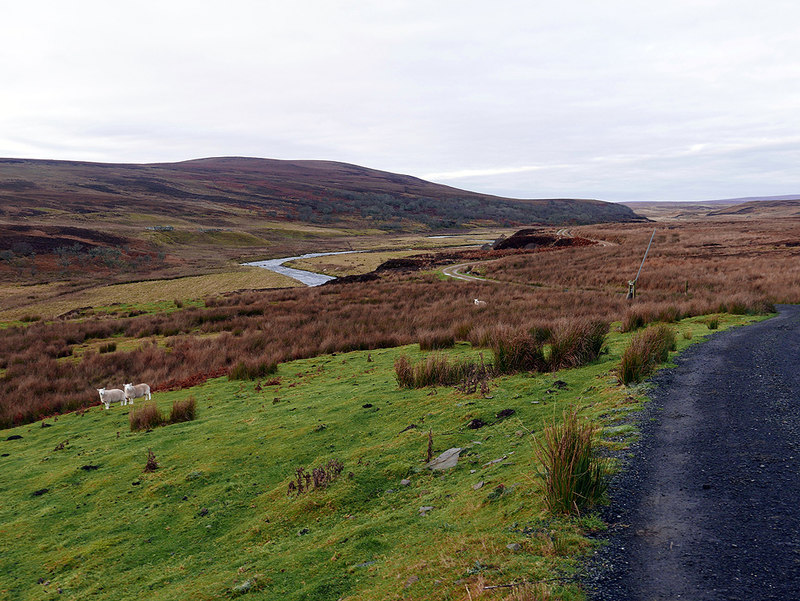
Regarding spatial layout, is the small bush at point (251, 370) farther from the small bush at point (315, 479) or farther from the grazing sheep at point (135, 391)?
the small bush at point (315, 479)

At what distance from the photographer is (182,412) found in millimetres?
10625

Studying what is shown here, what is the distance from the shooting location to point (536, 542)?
3680 mm

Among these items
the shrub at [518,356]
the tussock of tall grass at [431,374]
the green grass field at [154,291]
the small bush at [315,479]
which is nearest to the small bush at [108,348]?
the green grass field at [154,291]

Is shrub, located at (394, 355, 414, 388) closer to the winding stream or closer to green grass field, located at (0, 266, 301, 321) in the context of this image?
green grass field, located at (0, 266, 301, 321)

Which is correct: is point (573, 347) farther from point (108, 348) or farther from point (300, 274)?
point (300, 274)

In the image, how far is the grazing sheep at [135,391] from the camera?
1276 cm

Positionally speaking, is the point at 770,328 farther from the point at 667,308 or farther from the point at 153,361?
the point at 153,361

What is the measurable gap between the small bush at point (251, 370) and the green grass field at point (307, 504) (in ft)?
13.5

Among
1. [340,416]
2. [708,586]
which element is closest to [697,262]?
[340,416]

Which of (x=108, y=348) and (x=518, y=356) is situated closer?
(x=518, y=356)

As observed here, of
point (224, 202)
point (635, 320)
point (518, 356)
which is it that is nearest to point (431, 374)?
point (518, 356)

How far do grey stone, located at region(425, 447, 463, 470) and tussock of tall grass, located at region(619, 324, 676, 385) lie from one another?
3.58 metres

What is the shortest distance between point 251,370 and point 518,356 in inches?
336

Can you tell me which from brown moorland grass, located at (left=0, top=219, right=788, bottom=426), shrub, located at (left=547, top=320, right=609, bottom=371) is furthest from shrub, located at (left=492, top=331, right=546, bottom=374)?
brown moorland grass, located at (left=0, top=219, right=788, bottom=426)
